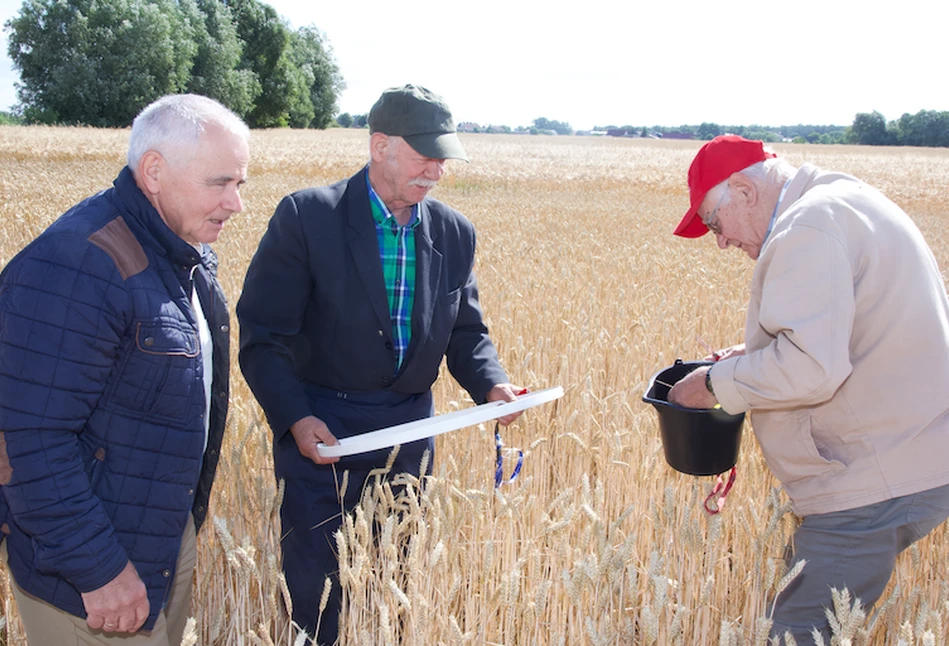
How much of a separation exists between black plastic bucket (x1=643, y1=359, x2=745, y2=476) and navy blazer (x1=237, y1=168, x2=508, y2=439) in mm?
771

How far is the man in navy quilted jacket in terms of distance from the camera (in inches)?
60.9

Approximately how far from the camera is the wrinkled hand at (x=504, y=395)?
8.34 feet

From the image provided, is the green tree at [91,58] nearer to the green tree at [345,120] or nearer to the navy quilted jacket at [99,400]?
the navy quilted jacket at [99,400]

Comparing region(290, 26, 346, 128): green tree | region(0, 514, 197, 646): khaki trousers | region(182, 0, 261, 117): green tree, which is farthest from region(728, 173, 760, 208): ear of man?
region(290, 26, 346, 128): green tree

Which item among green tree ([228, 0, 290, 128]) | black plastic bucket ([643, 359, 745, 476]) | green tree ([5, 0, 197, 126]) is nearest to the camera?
black plastic bucket ([643, 359, 745, 476])

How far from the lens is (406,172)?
2434 mm

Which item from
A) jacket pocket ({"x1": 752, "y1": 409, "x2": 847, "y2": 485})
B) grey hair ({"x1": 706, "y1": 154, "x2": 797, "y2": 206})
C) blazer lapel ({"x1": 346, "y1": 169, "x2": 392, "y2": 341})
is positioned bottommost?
jacket pocket ({"x1": 752, "y1": 409, "x2": 847, "y2": 485})

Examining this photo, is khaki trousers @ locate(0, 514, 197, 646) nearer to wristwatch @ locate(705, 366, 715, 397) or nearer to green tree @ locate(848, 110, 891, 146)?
wristwatch @ locate(705, 366, 715, 397)

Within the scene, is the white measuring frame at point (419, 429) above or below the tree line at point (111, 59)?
below

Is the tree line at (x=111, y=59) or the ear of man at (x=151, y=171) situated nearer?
the ear of man at (x=151, y=171)

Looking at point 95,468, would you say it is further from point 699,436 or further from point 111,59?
point 111,59

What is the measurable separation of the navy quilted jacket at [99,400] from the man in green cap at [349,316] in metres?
0.57

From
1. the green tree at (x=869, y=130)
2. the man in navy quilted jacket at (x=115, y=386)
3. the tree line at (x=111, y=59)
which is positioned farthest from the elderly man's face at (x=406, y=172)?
the green tree at (x=869, y=130)

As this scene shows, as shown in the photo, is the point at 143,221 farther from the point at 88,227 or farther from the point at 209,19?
the point at 209,19
